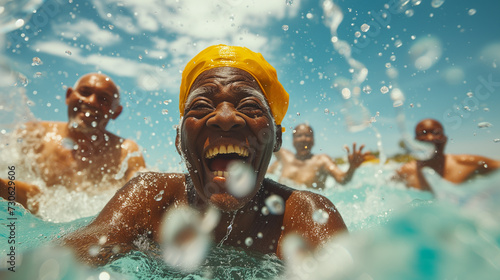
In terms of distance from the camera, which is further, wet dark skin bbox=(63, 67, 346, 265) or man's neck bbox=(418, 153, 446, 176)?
man's neck bbox=(418, 153, 446, 176)

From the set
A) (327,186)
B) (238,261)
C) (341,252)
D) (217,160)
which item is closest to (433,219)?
(341,252)

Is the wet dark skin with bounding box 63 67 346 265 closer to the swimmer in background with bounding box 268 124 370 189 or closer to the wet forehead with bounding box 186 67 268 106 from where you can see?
the wet forehead with bounding box 186 67 268 106

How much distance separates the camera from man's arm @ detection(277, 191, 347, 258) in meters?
1.74

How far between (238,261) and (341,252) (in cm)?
60

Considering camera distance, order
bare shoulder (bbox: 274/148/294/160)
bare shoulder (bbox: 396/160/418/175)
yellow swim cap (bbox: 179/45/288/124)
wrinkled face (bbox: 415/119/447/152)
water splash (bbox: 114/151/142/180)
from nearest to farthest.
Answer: yellow swim cap (bbox: 179/45/288/124), water splash (bbox: 114/151/142/180), wrinkled face (bbox: 415/119/447/152), bare shoulder (bbox: 396/160/418/175), bare shoulder (bbox: 274/148/294/160)

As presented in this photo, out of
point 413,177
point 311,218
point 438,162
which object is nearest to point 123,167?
point 311,218

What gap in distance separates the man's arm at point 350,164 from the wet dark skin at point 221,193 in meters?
4.18

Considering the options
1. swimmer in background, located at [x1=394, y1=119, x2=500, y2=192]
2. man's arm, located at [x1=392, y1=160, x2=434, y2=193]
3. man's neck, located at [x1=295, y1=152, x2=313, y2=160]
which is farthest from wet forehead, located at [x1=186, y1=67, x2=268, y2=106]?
man's neck, located at [x1=295, y1=152, x2=313, y2=160]

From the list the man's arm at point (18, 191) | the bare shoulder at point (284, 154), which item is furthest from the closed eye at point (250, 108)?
the bare shoulder at point (284, 154)

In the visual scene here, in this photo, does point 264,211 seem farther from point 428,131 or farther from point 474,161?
point 474,161

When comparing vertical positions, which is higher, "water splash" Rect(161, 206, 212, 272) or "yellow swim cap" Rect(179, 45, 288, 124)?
"yellow swim cap" Rect(179, 45, 288, 124)

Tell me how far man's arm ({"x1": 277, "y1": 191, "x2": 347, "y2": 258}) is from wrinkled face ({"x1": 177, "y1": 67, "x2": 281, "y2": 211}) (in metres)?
0.31

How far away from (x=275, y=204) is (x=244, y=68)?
0.98m

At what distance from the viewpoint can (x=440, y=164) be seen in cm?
669
